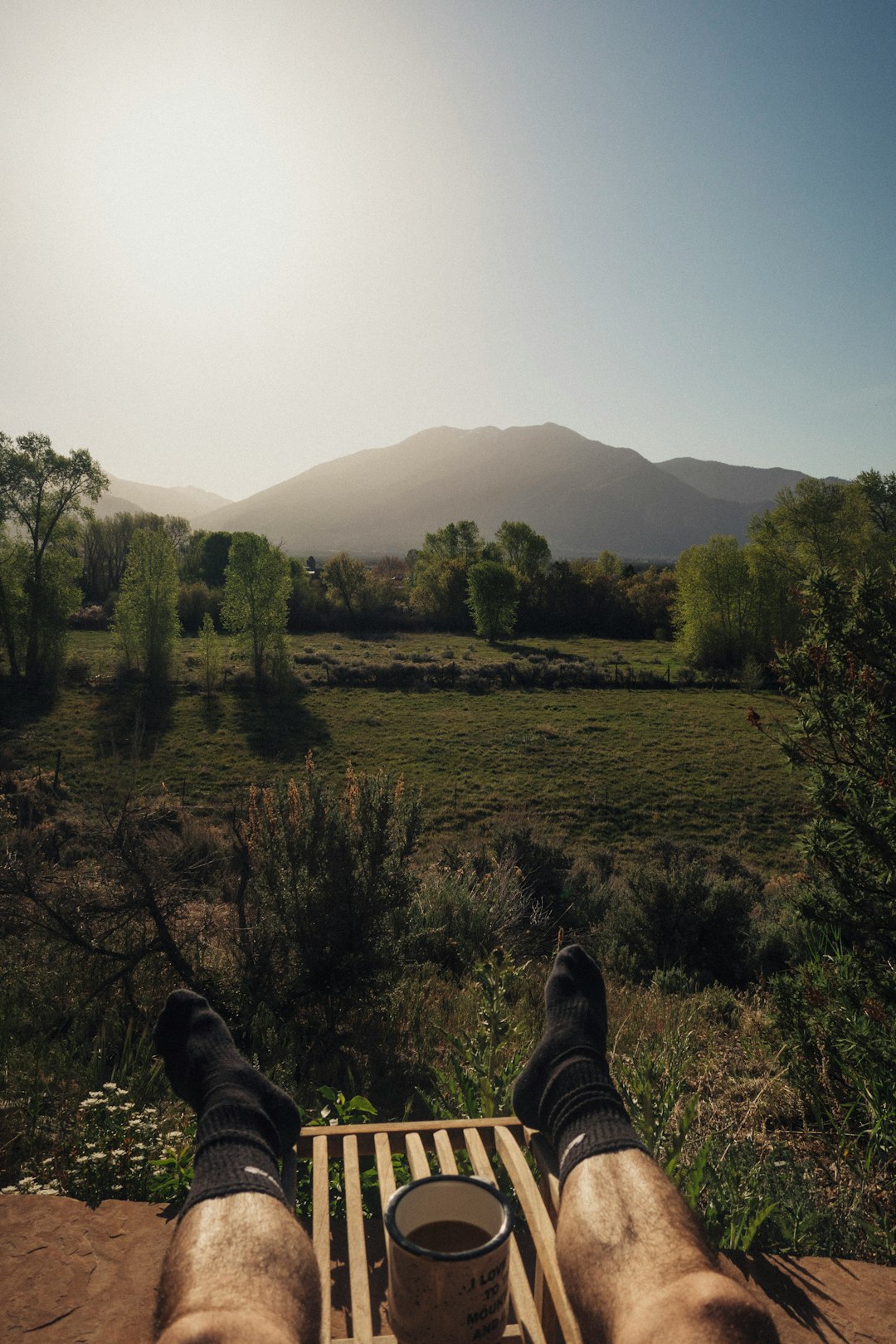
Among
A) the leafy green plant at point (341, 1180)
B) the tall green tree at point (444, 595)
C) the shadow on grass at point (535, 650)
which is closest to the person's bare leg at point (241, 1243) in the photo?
the leafy green plant at point (341, 1180)

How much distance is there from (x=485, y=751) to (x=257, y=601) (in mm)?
14271

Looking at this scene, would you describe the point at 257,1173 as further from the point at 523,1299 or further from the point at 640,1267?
the point at 640,1267

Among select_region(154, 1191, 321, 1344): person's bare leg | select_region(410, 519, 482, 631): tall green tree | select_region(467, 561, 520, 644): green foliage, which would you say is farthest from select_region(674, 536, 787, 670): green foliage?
select_region(154, 1191, 321, 1344): person's bare leg

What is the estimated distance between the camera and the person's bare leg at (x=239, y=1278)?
125 centimetres

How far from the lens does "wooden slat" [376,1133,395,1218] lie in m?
1.94

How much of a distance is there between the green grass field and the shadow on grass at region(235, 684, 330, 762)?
0.09 meters

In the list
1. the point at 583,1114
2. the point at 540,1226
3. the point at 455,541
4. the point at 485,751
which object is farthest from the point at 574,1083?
the point at 455,541

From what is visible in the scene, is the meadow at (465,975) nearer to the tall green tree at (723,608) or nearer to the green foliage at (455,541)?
the tall green tree at (723,608)

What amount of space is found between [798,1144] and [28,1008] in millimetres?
3838

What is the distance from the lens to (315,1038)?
13.0 feet

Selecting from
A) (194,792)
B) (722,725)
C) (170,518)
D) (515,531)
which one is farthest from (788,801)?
(170,518)

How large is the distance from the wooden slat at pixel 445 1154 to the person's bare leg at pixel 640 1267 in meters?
0.42

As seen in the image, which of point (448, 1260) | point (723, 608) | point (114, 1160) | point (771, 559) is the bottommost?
point (114, 1160)

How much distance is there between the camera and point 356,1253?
1698mm
